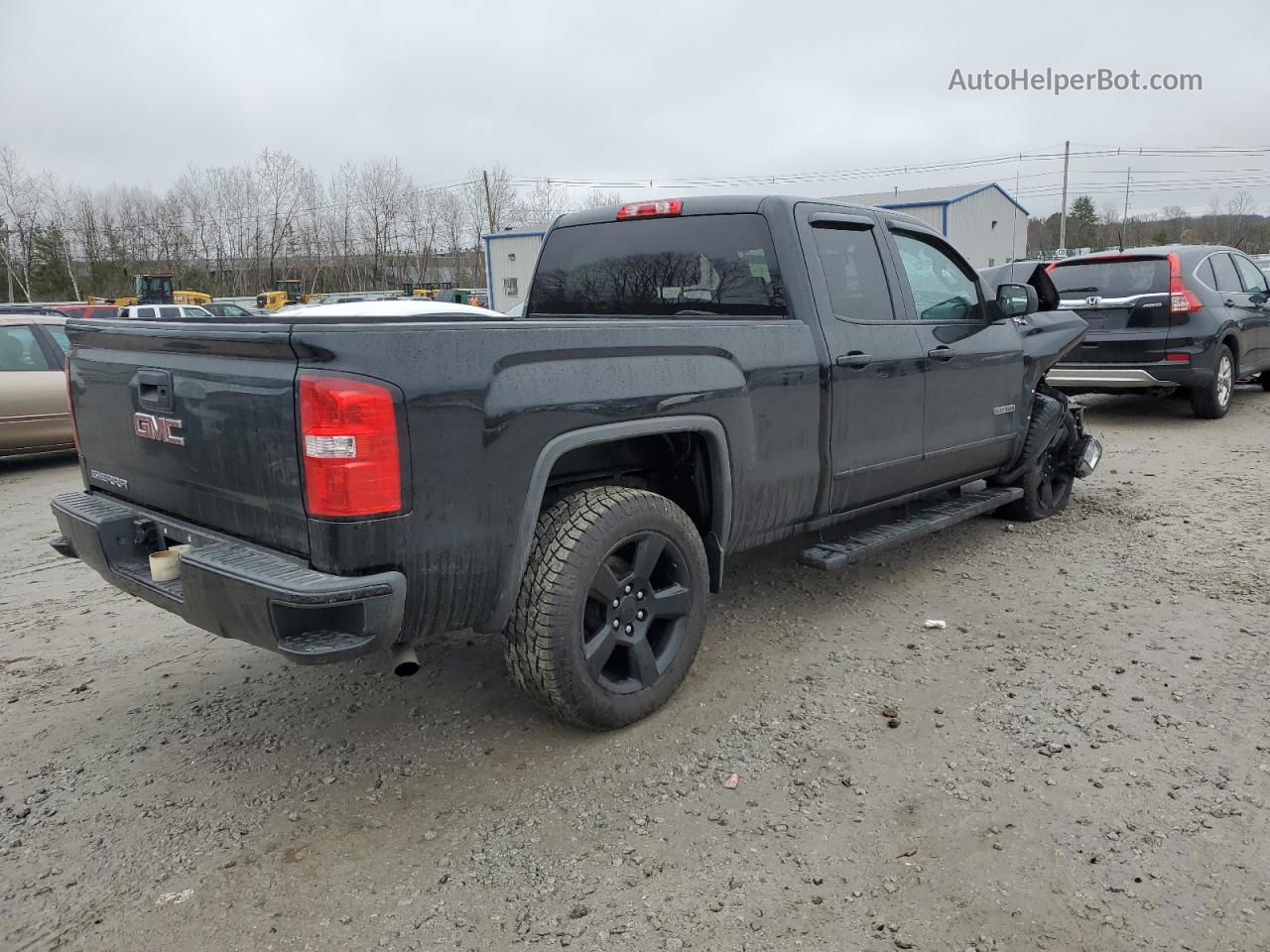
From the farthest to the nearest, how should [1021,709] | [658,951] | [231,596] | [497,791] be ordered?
[1021,709] < [497,791] < [231,596] < [658,951]

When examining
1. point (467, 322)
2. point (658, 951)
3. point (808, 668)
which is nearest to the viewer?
point (658, 951)

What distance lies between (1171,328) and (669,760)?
27.1 feet

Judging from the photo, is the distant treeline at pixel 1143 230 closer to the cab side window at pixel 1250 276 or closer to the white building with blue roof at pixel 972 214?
the white building with blue roof at pixel 972 214

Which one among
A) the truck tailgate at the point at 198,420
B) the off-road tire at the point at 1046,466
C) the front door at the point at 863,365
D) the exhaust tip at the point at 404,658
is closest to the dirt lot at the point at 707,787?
the exhaust tip at the point at 404,658

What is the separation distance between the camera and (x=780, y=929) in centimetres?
229

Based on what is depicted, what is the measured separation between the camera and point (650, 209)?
14.1ft

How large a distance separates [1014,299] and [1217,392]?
598cm

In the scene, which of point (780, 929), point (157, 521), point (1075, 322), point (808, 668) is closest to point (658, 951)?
point (780, 929)

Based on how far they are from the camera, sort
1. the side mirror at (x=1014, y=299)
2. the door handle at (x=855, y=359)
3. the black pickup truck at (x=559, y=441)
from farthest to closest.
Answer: the side mirror at (x=1014, y=299) → the door handle at (x=855, y=359) → the black pickup truck at (x=559, y=441)

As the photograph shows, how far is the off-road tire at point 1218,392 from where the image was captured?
30.2ft

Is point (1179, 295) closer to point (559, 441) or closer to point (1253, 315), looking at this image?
point (1253, 315)

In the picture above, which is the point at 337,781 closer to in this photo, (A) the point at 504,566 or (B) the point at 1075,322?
(A) the point at 504,566

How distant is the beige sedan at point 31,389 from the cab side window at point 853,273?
7734mm

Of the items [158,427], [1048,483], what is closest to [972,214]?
[1048,483]
